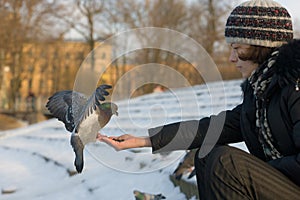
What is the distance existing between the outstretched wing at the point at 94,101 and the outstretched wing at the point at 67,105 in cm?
7

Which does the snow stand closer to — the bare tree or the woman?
the woman

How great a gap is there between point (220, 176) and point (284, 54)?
1.62 ft

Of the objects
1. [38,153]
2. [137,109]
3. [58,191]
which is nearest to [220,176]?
[58,191]

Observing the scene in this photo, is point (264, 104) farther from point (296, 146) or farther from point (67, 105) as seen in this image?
point (67, 105)

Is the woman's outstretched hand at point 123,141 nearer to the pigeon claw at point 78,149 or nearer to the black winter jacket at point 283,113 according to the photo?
the pigeon claw at point 78,149

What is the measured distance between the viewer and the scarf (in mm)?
1682

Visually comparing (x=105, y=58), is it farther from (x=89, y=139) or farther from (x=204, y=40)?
(x=204, y=40)

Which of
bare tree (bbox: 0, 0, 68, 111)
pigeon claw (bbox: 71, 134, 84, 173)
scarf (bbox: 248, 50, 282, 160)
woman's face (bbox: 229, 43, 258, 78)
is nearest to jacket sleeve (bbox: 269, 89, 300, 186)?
scarf (bbox: 248, 50, 282, 160)

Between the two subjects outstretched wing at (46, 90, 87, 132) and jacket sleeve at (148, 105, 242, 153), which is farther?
jacket sleeve at (148, 105, 242, 153)

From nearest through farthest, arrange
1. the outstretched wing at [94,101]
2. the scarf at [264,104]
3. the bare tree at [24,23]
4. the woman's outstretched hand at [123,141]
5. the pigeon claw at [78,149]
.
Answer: the scarf at [264,104] → the outstretched wing at [94,101] → the pigeon claw at [78,149] → the woman's outstretched hand at [123,141] → the bare tree at [24,23]

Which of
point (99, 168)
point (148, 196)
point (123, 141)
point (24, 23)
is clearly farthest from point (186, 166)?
point (24, 23)

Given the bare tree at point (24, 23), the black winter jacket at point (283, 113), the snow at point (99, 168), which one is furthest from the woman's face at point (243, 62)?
the bare tree at point (24, 23)

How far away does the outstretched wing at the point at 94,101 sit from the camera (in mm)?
1801

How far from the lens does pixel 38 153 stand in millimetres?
7266
